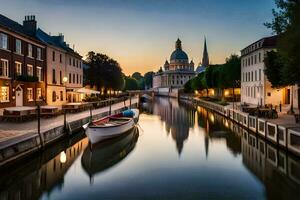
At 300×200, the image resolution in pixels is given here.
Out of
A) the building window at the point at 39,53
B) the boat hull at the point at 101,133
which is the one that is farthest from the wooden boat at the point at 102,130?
the building window at the point at 39,53

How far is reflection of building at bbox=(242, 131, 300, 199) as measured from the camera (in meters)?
14.7

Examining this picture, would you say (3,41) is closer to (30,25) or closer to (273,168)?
(30,25)

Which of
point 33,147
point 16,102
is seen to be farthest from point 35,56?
point 33,147

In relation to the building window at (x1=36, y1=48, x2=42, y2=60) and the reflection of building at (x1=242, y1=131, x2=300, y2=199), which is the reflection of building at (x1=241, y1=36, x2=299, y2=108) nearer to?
the reflection of building at (x1=242, y1=131, x2=300, y2=199)

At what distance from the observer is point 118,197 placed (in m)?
13.7

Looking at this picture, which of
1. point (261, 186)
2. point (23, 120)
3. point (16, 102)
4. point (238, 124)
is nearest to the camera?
point (261, 186)

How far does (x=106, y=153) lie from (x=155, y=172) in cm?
604

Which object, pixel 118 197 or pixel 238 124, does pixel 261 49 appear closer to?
pixel 238 124

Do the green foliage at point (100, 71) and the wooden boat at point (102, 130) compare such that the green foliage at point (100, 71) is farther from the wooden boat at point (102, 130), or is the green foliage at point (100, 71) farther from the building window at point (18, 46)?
the wooden boat at point (102, 130)

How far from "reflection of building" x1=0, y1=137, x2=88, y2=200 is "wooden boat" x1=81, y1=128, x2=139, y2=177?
3.43 ft

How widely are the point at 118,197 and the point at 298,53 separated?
55.4 feet

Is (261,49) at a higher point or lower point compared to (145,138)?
higher

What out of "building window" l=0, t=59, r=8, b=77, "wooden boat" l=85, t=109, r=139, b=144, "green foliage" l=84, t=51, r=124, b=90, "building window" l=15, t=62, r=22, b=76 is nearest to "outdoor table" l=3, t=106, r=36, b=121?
"building window" l=0, t=59, r=8, b=77

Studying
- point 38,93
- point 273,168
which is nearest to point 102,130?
point 273,168
